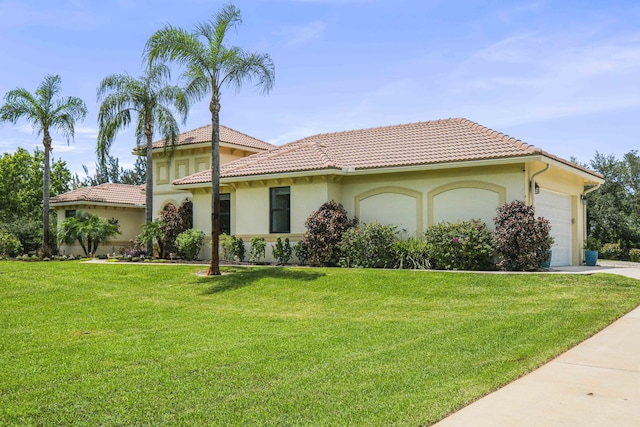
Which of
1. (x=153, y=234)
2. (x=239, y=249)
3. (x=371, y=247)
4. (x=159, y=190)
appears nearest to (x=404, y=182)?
(x=371, y=247)

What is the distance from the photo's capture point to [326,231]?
19.5 metres

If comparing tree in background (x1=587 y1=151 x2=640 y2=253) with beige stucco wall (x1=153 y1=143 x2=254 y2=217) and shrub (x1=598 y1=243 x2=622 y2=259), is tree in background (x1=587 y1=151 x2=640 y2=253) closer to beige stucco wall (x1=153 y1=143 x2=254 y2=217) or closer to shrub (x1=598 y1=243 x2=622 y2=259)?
shrub (x1=598 y1=243 x2=622 y2=259)

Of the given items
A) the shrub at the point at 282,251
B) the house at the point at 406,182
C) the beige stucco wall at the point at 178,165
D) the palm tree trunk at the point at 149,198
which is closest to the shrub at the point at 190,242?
the house at the point at 406,182

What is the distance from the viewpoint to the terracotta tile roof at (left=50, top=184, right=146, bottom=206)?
32.3m

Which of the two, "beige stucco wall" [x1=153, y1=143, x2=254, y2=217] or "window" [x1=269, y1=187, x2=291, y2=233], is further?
"beige stucco wall" [x1=153, y1=143, x2=254, y2=217]

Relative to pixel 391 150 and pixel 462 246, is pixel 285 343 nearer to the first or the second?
pixel 462 246

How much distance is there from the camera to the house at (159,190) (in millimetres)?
28922

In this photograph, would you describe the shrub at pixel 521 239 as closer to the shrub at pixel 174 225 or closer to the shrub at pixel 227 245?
the shrub at pixel 227 245

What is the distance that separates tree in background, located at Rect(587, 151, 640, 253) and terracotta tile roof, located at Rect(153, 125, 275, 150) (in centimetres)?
1884

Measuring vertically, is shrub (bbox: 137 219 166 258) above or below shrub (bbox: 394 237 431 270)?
above

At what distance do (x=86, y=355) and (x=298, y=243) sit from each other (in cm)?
1305

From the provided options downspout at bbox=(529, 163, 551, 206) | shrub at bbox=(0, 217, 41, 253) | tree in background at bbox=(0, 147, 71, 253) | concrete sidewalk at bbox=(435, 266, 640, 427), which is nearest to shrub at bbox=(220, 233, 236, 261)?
downspout at bbox=(529, 163, 551, 206)

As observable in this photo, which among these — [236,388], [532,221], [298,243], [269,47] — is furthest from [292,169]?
[236,388]

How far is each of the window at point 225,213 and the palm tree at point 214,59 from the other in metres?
5.69
